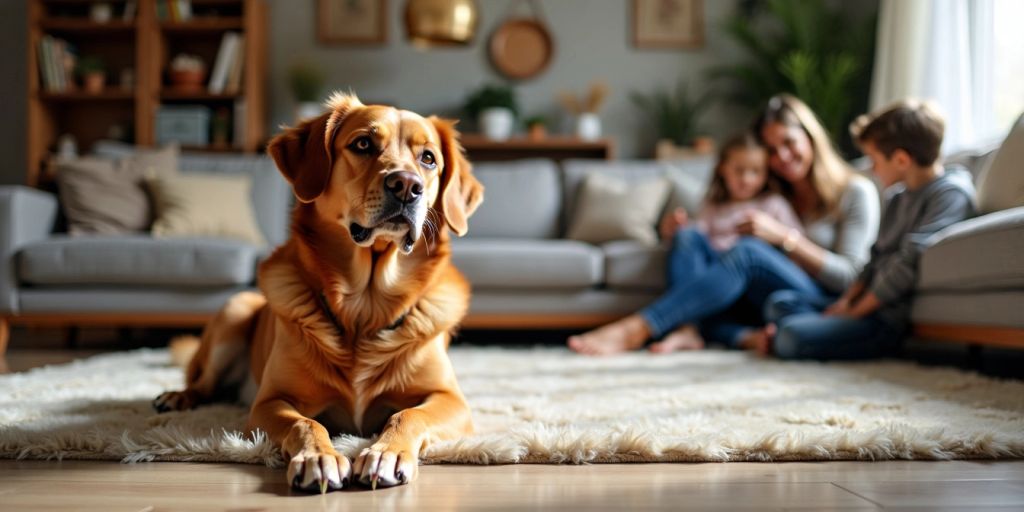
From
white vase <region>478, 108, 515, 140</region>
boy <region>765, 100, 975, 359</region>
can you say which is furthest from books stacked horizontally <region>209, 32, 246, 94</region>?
boy <region>765, 100, 975, 359</region>

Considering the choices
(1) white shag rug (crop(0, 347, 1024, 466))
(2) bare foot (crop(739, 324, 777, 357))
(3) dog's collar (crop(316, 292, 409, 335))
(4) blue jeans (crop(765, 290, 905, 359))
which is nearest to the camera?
(1) white shag rug (crop(0, 347, 1024, 466))

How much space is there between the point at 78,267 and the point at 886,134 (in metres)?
3.19

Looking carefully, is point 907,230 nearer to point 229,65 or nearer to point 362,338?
point 362,338

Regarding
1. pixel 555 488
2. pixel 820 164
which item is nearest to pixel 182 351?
pixel 555 488

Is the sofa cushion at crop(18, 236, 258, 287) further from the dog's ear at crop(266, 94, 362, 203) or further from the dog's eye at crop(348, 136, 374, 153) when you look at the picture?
the dog's eye at crop(348, 136, 374, 153)

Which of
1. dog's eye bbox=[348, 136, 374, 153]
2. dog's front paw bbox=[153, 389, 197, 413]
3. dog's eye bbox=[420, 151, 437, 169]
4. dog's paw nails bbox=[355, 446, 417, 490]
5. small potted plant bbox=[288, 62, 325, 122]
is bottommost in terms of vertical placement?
dog's front paw bbox=[153, 389, 197, 413]

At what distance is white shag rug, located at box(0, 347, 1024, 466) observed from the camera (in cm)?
132

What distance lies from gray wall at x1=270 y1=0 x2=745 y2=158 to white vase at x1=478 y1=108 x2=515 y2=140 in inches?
15.5

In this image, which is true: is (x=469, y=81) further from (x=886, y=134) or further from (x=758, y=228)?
(x=886, y=134)

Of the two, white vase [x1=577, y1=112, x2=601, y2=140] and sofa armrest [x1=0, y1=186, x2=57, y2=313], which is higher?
white vase [x1=577, y1=112, x2=601, y2=140]

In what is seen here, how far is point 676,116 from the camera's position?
5195 millimetres

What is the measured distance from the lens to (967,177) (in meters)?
2.67

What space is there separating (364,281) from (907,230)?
2009 mm

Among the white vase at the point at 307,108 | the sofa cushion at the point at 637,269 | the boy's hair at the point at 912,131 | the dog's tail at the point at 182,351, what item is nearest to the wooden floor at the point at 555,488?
the dog's tail at the point at 182,351
